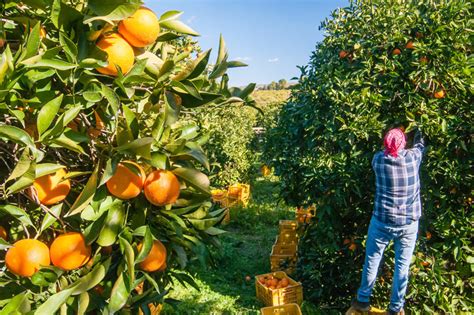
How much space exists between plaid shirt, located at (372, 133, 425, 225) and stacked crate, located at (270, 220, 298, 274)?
1691mm

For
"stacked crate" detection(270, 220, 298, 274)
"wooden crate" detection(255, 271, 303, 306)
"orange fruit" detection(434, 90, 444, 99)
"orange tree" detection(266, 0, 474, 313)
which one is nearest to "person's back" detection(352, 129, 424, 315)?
"orange tree" detection(266, 0, 474, 313)

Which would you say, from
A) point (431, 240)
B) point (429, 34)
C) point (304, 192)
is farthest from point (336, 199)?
point (429, 34)

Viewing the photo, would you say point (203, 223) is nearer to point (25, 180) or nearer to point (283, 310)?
point (25, 180)

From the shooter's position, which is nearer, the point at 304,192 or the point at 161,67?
the point at 161,67

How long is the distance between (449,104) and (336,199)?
1199 millimetres

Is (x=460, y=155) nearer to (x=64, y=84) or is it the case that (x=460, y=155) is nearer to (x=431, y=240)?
(x=431, y=240)

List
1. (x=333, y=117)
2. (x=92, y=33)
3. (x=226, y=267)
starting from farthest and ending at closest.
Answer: (x=226, y=267)
(x=333, y=117)
(x=92, y=33)

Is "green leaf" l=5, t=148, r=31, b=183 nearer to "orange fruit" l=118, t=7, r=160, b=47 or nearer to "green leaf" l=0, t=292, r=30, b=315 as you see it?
"green leaf" l=0, t=292, r=30, b=315

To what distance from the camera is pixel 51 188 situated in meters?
1.09

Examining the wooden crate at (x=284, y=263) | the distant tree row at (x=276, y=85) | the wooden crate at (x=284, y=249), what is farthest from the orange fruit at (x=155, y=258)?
the distant tree row at (x=276, y=85)

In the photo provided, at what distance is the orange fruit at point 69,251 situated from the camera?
108 centimetres

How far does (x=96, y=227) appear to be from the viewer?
112 centimetres

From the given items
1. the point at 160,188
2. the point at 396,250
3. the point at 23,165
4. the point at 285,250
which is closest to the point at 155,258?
the point at 160,188

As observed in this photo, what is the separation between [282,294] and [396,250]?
1383 millimetres
